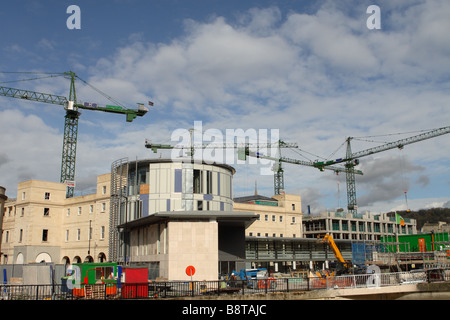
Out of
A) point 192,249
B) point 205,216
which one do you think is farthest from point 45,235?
point 205,216

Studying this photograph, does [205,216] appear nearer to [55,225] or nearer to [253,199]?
[55,225]

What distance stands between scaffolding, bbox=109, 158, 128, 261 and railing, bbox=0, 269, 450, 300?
2139cm

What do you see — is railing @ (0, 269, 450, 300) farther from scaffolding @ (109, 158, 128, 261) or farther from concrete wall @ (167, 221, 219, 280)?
scaffolding @ (109, 158, 128, 261)

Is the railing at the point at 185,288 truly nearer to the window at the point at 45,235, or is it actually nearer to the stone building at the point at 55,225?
the stone building at the point at 55,225

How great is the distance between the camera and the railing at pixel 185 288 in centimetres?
2616

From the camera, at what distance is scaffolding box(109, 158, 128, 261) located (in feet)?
165

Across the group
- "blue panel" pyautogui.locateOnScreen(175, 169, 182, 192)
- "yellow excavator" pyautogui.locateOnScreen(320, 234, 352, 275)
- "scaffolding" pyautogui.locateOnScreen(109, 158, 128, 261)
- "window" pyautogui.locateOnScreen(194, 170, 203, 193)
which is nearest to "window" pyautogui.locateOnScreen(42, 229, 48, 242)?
"scaffolding" pyautogui.locateOnScreen(109, 158, 128, 261)

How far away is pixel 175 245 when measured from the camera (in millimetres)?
37219

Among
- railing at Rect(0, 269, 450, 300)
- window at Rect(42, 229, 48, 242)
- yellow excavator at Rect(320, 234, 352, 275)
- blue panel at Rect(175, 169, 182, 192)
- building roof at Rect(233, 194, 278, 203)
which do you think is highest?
building roof at Rect(233, 194, 278, 203)

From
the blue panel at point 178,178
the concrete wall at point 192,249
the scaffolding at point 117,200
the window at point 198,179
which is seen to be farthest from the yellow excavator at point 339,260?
the scaffolding at point 117,200

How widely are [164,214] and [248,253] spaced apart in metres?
21.5

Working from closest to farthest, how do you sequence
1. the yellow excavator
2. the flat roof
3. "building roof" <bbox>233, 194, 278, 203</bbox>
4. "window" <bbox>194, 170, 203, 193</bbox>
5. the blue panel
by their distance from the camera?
the flat roof
the yellow excavator
the blue panel
"window" <bbox>194, 170, 203, 193</bbox>
"building roof" <bbox>233, 194, 278, 203</bbox>

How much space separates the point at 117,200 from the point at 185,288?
83.2 ft
